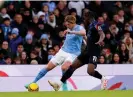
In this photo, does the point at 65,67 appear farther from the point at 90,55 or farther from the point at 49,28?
the point at 49,28

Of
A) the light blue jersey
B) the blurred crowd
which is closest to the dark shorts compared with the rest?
the light blue jersey

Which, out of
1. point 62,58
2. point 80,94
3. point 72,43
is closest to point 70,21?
point 72,43

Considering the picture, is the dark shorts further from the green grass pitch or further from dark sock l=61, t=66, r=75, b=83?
the green grass pitch

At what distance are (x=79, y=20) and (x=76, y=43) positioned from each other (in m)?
5.54

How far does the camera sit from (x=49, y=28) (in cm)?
1920

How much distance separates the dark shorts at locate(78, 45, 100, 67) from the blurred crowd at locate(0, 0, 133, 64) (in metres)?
3.33

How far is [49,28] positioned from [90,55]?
5.56 meters

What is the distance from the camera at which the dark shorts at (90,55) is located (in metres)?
13.8

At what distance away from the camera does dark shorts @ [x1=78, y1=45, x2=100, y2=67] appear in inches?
542

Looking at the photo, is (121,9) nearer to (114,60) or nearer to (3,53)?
(114,60)

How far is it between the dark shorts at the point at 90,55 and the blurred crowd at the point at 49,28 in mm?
3330

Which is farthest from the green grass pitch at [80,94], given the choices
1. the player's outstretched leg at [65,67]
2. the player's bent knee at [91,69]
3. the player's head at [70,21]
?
the player's head at [70,21]

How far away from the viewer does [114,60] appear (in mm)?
18641

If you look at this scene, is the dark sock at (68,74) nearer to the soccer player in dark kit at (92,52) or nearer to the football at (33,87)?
the soccer player in dark kit at (92,52)
